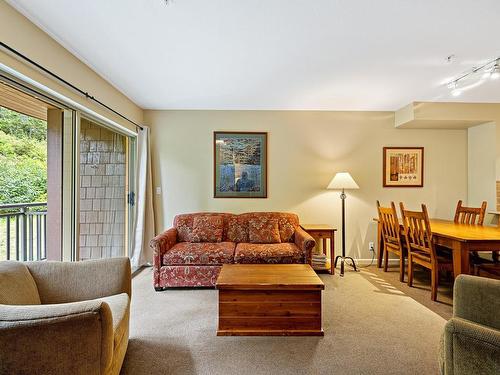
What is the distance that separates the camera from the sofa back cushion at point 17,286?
1342 mm

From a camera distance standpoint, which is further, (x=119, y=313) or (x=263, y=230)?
(x=263, y=230)

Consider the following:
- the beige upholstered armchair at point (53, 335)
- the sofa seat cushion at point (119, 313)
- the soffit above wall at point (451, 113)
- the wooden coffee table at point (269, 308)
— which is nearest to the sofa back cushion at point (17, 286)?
the beige upholstered armchair at point (53, 335)

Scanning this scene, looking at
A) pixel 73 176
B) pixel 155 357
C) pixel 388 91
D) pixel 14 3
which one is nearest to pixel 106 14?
pixel 14 3

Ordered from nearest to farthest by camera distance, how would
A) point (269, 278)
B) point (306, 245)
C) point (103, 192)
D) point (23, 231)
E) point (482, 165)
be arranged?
point (269, 278)
point (23, 231)
point (306, 245)
point (103, 192)
point (482, 165)

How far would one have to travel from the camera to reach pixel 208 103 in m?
3.67

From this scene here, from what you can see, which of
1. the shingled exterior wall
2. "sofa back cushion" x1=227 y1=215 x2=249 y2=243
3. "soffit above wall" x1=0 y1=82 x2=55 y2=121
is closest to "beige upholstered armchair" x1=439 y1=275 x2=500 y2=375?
"sofa back cushion" x1=227 y1=215 x2=249 y2=243

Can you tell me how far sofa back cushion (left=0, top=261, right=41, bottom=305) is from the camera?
1342 mm

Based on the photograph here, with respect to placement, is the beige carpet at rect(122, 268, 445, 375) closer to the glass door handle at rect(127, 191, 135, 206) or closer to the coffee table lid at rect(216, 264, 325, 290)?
the coffee table lid at rect(216, 264, 325, 290)

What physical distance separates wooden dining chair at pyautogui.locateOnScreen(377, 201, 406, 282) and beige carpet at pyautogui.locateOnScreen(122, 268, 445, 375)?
2.08 ft

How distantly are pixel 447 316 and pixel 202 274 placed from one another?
251cm

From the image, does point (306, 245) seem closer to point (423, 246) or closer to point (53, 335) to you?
point (423, 246)

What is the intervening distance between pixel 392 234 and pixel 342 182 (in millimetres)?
956

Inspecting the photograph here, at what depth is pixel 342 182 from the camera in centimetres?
358

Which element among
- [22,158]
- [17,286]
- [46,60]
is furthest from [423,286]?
[46,60]
